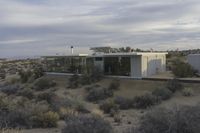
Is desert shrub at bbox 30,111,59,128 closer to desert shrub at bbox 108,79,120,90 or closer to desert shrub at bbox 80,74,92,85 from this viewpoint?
→ desert shrub at bbox 108,79,120,90

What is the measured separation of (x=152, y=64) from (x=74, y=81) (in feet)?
34.1

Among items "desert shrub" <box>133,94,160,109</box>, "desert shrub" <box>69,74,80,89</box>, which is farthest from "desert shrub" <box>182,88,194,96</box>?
"desert shrub" <box>69,74,80,89</box>

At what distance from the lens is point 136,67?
50.6 meters

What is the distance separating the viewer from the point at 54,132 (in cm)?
1706

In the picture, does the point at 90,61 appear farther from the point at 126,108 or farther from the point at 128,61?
the point at 126,108

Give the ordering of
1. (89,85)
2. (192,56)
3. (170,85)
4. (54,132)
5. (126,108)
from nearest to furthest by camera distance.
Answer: (54,132), (126,108), (170,85), (89,85), (192,56)

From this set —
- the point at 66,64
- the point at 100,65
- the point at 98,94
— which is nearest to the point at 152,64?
the point at 100,65

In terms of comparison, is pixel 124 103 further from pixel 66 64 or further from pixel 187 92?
pixel 66 64

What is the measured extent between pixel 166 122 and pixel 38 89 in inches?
1534

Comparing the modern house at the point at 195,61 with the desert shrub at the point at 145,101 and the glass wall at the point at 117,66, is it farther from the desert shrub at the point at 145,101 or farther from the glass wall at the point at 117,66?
the desert shrub at the point at 145,101

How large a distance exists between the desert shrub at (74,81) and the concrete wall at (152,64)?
8.01 meters

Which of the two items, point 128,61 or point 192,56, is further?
point 192,56

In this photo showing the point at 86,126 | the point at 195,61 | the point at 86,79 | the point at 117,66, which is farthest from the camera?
the point at 195,61

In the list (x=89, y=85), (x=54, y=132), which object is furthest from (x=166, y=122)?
(x=89, y=85)
